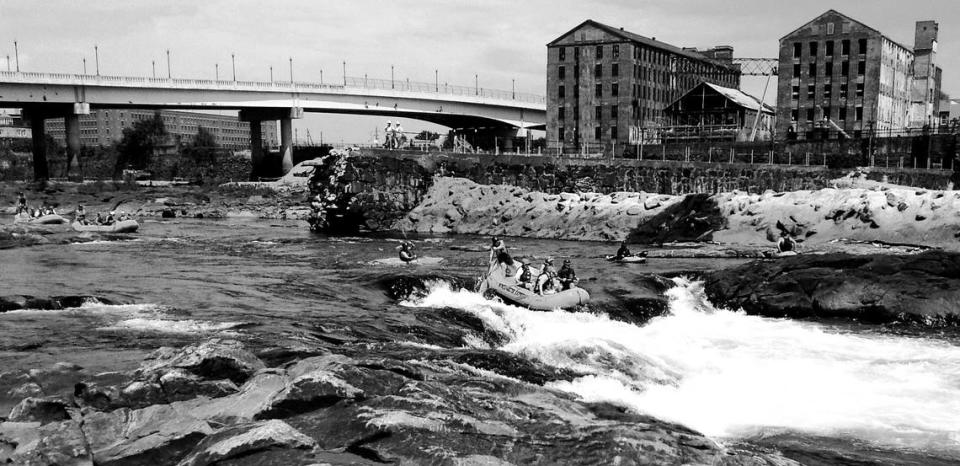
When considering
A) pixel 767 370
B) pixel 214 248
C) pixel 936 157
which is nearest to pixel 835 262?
pixel 767 370

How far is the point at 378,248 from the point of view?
51031 mm

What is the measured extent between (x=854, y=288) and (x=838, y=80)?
60649 millimetres

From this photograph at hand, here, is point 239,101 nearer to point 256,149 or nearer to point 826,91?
point 256,149

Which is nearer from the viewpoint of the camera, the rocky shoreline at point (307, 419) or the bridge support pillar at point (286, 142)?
the rocky shoreline at point (307, 419)

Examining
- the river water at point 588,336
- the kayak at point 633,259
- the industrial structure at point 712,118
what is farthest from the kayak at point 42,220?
the industrial structure at point 712,118

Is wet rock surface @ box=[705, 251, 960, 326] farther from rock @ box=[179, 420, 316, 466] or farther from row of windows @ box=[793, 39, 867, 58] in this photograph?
row of windows @ box=[793, 39, 867, 58]

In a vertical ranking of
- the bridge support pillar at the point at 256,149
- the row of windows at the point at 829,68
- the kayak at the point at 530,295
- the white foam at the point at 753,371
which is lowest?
the white foam at the point at 753,371

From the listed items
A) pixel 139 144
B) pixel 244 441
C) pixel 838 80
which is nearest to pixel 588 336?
pixel 244 441

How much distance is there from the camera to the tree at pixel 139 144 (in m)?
128

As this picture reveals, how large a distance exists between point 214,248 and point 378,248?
31.8 feet

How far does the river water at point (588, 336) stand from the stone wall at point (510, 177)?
25527 mm

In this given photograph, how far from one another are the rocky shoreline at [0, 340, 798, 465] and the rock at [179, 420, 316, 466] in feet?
0.06

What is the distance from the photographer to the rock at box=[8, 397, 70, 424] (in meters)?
13.8

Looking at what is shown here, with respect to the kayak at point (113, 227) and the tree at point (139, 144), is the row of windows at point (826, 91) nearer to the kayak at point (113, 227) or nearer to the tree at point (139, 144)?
the kayak at point (113, 227)
